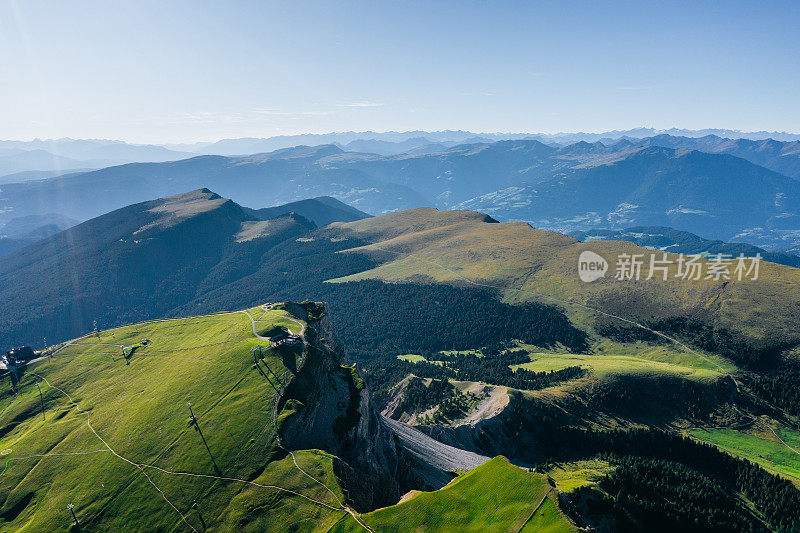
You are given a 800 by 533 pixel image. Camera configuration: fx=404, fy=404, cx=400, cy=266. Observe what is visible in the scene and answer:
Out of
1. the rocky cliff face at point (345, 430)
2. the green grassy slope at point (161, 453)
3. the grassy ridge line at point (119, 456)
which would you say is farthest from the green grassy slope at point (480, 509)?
the grassy ridge line at point (119, 456)

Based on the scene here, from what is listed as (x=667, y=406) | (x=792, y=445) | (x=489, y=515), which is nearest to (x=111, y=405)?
(x=489, y=515)

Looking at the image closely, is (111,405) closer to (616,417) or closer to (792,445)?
(616,417)

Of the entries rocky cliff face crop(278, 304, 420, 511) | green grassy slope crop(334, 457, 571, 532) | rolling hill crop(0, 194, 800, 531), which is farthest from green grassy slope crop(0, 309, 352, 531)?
green grassy slope crop(334, 457, 571, 532)

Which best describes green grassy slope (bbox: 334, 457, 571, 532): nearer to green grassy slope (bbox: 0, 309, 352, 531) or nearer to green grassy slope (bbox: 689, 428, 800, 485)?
green grassy slope (bbox: 0, 309, 352, 531)

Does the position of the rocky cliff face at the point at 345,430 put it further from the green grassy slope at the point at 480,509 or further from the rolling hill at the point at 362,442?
the green grassy slope at the point at 480,509

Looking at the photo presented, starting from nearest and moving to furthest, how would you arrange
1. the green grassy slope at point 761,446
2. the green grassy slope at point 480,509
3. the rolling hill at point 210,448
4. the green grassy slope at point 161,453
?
1. the green grassy slope at point 480,509
2. the rolling hill at point 210,448
3. the green grassy slope at point 161,453
4. the green grassy slope at point 761,446

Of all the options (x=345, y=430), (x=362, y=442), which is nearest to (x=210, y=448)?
(x=345, y=430)

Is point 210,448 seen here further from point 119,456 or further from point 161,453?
point 119,456

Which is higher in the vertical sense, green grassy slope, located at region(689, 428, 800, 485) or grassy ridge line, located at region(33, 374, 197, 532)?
grassy ridge line, located at region(33, 374, 197, 532)
